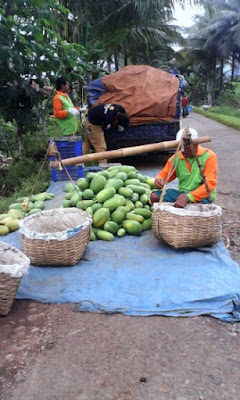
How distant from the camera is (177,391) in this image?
217cm

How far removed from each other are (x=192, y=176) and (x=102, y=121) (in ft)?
12.1

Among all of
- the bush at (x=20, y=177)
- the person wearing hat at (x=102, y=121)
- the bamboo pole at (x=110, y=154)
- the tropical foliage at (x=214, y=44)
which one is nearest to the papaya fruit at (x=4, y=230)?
the bamboo pole at (x=110, y=154)

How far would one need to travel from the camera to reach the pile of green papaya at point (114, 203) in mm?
4273

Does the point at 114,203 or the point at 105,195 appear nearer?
the point at 114,203

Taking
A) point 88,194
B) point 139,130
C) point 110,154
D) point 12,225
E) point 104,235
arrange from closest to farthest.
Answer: point 110,154, point 104,235, point 12,225, point 88,194, point 139,130

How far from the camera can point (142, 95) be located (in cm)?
771

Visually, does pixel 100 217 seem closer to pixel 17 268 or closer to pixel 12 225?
pixel 12 225

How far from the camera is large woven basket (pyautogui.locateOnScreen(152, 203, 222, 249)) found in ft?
11.9

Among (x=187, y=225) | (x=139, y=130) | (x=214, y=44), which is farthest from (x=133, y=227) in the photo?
(x=214, y=44)

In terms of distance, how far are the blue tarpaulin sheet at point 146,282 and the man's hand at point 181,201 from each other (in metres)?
0.45

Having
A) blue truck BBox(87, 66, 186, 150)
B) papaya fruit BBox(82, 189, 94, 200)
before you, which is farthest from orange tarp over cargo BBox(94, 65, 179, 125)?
papaya fruit BBox(82, 189, 94, 200)

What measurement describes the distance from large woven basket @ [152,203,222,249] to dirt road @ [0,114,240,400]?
1026mm

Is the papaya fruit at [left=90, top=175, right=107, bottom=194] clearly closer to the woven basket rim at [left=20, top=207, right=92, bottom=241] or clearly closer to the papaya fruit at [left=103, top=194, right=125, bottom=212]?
the papaya fruit at [left=103, top=194, right=125, bottom=212]

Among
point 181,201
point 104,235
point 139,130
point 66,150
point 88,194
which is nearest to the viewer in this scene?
point 181,201
